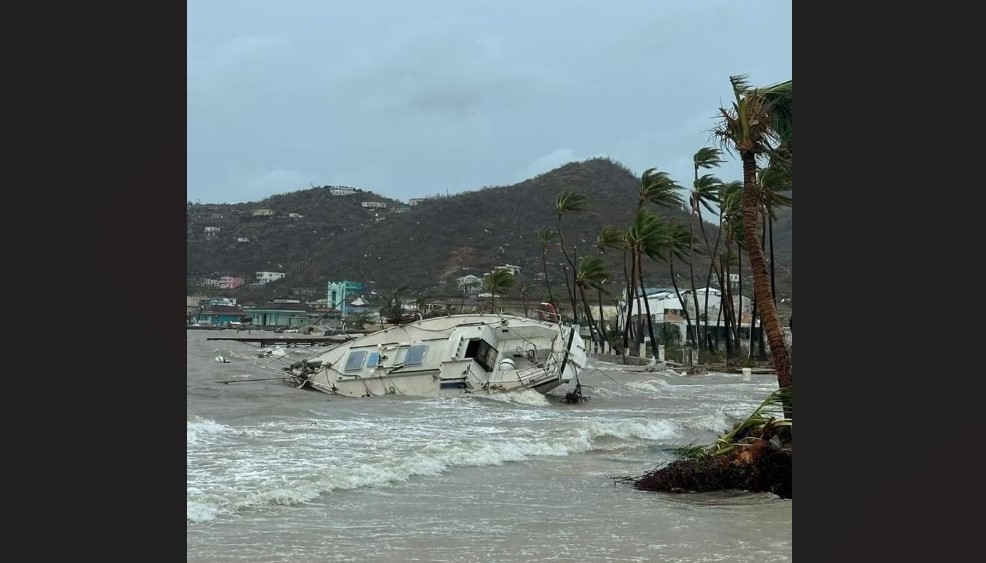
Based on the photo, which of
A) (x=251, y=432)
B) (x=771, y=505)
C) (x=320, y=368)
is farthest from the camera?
(x=320, y=368)

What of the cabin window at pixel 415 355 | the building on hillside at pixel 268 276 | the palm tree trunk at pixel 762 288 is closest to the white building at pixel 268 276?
the building on hillside at pixel 268 276

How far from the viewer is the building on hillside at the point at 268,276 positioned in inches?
4407

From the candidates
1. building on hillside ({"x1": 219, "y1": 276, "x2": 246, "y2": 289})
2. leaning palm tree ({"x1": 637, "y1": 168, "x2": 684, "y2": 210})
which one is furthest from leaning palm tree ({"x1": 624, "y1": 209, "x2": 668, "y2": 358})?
building on hillside ({"x1": 219, "y1": 276, "x2": 246, "y2": 289})

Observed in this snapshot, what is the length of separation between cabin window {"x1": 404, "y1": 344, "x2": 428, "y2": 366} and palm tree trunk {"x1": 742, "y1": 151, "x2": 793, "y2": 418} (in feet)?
38.4

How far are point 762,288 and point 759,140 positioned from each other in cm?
197

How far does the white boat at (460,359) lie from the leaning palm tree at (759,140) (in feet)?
34.2

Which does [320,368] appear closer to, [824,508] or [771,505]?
[771,505]

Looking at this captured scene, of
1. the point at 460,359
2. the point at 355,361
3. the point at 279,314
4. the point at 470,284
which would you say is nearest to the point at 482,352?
the point at 460,359

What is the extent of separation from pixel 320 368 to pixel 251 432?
10.1 meters

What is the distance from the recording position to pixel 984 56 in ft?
6.16

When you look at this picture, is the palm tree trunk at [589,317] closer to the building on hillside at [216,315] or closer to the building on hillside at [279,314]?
the building on hillside at [279,314]

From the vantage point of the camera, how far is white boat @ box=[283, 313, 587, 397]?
73.0 feet

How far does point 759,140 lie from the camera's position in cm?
1216

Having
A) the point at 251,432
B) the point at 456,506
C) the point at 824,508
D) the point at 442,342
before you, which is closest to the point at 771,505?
the point at 456,506
